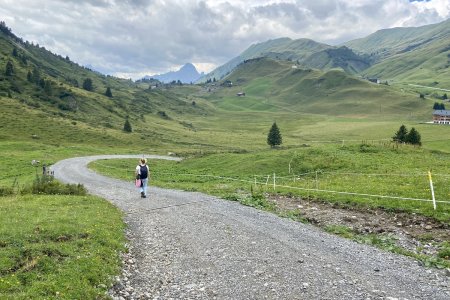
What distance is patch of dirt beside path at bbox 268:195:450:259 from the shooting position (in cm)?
1900

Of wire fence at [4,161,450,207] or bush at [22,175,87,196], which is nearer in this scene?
wire fence at [4,161,450,207]

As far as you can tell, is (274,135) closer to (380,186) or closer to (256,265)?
(380,186)

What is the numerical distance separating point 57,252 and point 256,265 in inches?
341

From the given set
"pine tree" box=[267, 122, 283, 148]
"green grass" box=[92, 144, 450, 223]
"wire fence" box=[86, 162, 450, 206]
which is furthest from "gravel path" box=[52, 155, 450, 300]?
"pine tree" box=[267, 122, 283, 148]

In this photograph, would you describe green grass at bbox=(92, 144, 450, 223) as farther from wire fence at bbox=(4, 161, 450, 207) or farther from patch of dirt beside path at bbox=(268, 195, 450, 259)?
patch of dirt beside path at bbox=(268, 195, 450, 259)

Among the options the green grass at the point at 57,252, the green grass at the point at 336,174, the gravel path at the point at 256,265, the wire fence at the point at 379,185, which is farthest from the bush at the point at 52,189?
the wire fence at the point at 379,185

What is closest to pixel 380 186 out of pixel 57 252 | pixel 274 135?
pixel 57 252

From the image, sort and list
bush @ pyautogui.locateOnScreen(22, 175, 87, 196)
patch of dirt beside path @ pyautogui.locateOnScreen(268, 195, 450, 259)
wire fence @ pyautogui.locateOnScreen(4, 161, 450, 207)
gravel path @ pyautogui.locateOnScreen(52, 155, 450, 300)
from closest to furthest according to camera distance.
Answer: gravel path @ pyautogui.locateOnScreen(52, 155, 450, 300)
patch of dirt beside path @ pyautogui.locateOnScreen(268, 195, 450, 259)
wire fence @ pyautogui.locateOnScreen(4, 161, 450, 207)
bush @ pyautogui.locateOnScreen(22, 175, 87, 196)

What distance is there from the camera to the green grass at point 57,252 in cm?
1255

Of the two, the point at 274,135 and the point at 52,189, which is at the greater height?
the point at 274,135

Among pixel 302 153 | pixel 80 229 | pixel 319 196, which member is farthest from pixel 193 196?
pixel 302 153

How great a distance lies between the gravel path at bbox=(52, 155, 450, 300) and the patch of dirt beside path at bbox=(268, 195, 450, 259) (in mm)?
1929

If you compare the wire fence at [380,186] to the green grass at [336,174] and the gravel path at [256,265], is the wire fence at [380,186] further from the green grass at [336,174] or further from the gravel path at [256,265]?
the gravel path at [256,265]

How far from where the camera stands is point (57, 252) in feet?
51.9
